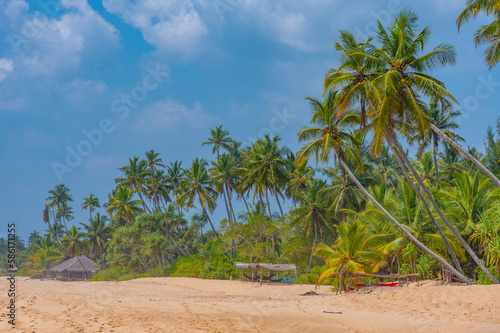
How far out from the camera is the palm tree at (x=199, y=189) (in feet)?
124

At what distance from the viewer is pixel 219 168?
38031mm

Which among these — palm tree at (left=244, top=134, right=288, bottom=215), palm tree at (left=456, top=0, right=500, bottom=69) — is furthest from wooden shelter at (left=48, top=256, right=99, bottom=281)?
palm tree at (left=456, top=0, right=500, bottom=69)

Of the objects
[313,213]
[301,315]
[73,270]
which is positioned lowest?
[73,270]

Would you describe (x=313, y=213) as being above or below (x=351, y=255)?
above

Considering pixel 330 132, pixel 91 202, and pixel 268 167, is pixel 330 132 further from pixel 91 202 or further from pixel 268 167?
pixel 91 202

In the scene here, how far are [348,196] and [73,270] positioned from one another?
144 feet

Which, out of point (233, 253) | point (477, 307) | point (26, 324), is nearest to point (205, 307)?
point (26, 324)

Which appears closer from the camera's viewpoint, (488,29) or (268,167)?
(488,29)

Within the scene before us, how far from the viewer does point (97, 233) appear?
182 ft

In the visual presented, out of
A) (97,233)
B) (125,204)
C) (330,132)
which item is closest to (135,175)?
(125,204)

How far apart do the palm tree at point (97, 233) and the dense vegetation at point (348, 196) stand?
19 centimetres

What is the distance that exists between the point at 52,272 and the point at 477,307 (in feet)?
199

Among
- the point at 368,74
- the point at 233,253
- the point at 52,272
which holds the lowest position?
the point at 52,272

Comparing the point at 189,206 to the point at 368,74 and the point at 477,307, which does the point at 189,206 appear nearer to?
the point at 368,74
